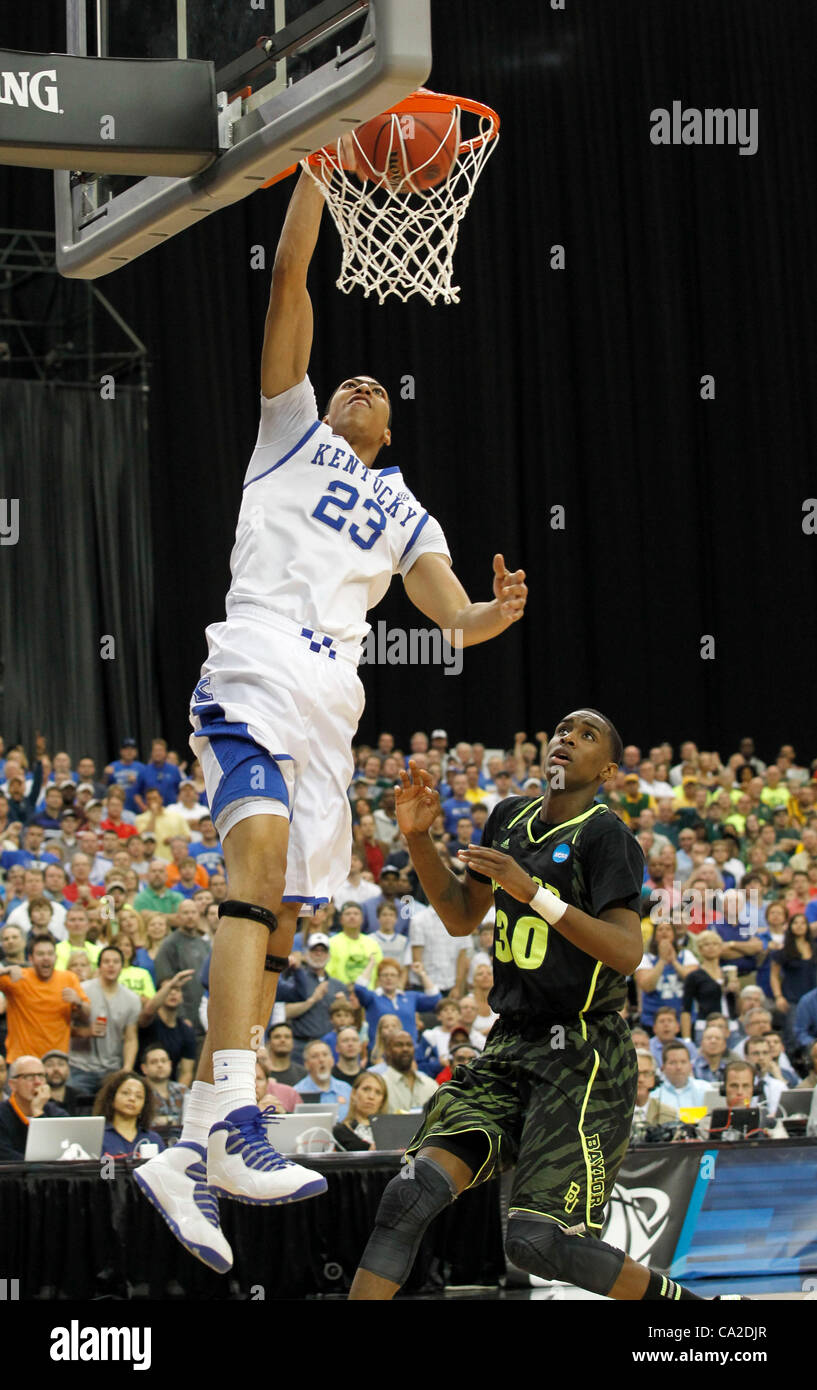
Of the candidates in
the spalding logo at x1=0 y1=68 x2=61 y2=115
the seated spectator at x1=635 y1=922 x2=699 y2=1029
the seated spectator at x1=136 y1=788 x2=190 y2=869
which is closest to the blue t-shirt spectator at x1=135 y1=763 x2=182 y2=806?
the seated spectator at x1=136 y1=788 x2=190 y2=869

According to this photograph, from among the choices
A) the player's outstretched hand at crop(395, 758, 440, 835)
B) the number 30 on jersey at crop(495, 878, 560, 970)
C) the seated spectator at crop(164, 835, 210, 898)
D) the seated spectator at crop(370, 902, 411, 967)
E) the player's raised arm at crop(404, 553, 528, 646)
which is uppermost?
the player's raised arm at crop(404, 553, 528, 646)

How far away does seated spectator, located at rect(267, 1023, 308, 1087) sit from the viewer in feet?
38.1

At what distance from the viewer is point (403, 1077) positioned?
11625 mm

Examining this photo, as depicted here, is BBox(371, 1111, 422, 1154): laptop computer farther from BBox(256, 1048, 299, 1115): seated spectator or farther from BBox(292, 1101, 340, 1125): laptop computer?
BBox(256, 1048, 299, 1115): seated spectator

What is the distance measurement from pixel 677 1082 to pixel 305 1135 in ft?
10.8

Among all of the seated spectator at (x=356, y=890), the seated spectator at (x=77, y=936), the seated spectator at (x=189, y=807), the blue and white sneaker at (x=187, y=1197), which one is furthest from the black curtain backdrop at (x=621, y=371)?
the blue and white sneaker at (x=187, y=1197)

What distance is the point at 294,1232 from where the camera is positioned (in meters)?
10.0

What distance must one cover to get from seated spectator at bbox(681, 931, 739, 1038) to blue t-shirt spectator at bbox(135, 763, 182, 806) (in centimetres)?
633

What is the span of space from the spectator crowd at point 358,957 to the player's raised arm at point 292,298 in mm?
3676

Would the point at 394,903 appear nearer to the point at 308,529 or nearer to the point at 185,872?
the point at 185,872

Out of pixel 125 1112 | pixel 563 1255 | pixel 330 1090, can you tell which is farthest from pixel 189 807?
pixel 563 1255

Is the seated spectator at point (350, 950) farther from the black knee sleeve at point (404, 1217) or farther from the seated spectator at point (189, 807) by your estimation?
the black knee sleeve at point (404, 1217)

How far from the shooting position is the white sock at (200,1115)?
486 cm
